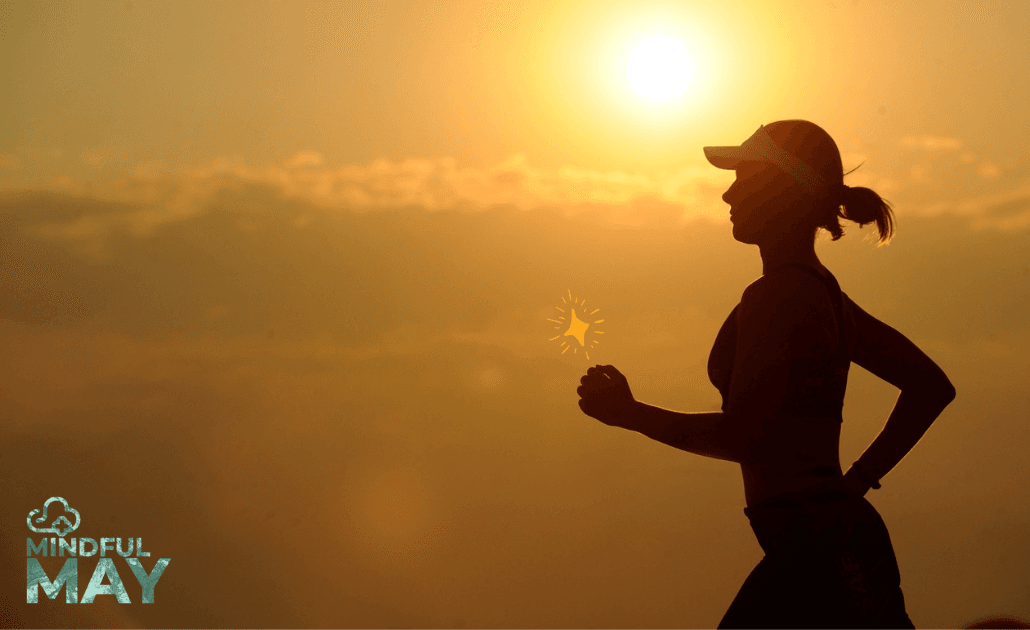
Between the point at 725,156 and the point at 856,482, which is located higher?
the point at 725,156

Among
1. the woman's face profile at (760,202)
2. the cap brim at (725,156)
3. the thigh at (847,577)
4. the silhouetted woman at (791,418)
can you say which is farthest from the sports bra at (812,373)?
the cap brim at (725,156)

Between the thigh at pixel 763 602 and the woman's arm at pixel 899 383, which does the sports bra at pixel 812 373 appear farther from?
the thigh at pixel 763 602

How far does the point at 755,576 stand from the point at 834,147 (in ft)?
5.31

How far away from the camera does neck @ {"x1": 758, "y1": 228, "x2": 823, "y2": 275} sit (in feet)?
11.4

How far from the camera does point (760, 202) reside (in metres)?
3.55

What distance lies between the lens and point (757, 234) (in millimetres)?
3533

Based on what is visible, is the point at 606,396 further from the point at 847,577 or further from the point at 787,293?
the point at 847,577

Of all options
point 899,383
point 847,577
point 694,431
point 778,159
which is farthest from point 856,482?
point 778,159

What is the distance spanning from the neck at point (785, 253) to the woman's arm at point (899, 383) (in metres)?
0.39

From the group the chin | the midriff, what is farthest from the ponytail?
the midriff

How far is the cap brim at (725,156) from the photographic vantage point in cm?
361

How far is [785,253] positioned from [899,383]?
78 cm

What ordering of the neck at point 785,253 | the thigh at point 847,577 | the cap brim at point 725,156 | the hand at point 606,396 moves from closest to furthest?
the thigh at point 847,577 < the hand at point 606,396 < the neck at point 785,253 < the cap brim at point 725,156

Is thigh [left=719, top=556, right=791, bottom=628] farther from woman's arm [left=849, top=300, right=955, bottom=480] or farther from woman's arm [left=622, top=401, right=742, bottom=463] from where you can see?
woman's arm [left=849, top=300, right=955, bottom=480]
